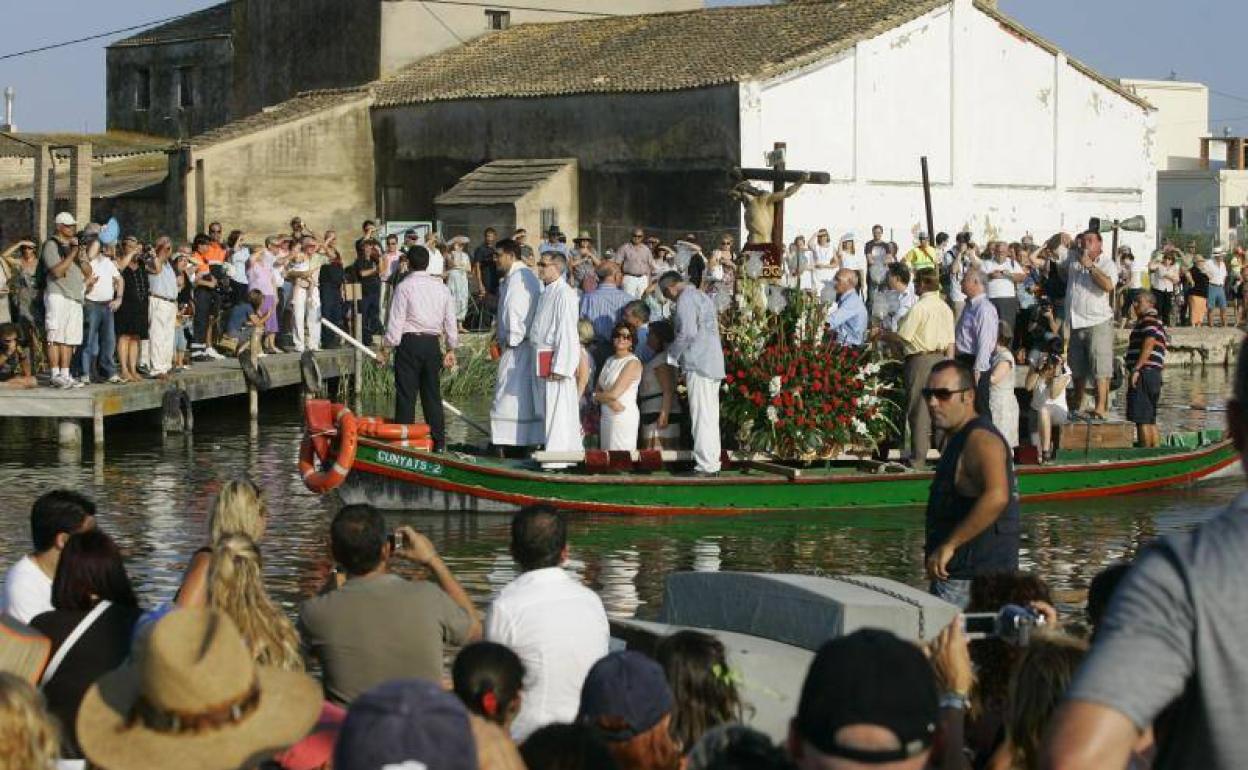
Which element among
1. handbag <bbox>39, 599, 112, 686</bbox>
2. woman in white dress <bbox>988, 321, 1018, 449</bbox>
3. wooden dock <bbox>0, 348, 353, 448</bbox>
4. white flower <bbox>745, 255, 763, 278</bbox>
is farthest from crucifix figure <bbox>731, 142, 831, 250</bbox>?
handbag <bbox>39, 599, 112, 686</bbox>

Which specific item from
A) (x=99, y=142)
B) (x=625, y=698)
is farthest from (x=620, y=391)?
(x=99, y=142)

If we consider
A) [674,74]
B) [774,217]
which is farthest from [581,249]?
[674,74]

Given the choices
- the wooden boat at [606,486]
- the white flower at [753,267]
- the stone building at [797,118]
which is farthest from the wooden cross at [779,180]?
the stone building at [797,118]

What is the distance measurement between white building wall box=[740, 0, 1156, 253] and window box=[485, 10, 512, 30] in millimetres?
11312

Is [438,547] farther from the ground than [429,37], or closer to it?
closer to it

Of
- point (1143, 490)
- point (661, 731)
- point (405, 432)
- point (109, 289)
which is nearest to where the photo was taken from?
point (661, 731)

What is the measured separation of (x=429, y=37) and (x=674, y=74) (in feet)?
30.1

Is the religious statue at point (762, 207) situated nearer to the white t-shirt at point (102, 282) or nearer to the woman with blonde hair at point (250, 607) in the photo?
the white t-shirt at point (102, 282)

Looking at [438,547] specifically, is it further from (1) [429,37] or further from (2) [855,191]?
(1) [429,37]

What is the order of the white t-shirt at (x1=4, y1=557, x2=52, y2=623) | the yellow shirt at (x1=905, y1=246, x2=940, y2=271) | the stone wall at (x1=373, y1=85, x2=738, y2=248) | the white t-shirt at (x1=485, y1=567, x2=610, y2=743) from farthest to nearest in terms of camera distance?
the stone wall at (x1=373, y1=85, x2=738, y2=248), the yellow shirt at (x1=905, y1=246, x2=940, y2=271), the white t-shirt at (x1=4, y1=557, x2=52, y2=623), the white t-shirt at (x1=485, y1=567, x2=610, y2=743)

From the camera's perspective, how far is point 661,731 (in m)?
5.91

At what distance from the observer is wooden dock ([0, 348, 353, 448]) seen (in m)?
24.1

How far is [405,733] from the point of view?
439 centimetres

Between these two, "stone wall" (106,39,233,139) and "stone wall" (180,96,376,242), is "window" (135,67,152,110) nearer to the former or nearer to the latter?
"stone wall" (106,39,233,139)
